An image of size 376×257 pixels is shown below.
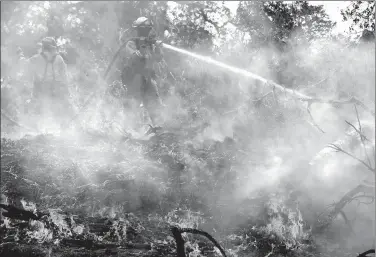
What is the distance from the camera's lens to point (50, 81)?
10219 millimetres

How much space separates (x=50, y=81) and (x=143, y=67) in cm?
328

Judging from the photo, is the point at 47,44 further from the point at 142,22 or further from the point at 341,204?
the point at 341,204

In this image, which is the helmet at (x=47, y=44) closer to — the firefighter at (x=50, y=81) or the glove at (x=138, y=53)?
the firefighter at (x=50, y=81)

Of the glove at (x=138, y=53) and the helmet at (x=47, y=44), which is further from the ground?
the helmet at (x=47, y=44)

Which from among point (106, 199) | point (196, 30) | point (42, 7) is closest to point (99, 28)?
point (42, 7)

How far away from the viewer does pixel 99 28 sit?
15.1m

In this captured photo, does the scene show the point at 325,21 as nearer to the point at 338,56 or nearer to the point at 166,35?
the point at 338,56

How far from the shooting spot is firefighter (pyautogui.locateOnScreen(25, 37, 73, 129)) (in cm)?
1020

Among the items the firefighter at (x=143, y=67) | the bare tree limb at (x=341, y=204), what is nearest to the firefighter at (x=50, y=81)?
the firefighter at (x=143, y=67)

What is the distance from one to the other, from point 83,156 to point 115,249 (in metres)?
4.15

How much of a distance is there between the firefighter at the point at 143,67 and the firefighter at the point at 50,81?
222 centimetres

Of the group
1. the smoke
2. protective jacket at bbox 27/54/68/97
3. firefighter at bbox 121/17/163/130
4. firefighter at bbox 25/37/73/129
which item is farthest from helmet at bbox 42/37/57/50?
the smoke

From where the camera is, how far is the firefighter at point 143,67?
31.4 ft

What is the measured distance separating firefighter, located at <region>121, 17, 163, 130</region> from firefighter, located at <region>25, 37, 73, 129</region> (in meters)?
2.22
